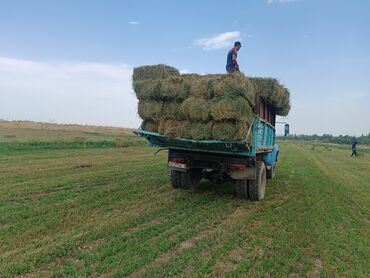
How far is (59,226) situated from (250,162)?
439cm

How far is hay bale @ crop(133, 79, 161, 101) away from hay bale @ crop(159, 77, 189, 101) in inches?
4.3

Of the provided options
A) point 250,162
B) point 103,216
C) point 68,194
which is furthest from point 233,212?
point 68,194

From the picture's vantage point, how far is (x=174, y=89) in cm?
778

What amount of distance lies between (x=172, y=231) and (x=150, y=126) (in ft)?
10.1

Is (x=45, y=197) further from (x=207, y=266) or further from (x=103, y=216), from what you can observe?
(x=207, y=266)

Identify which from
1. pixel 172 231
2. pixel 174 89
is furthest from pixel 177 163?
pixel 172 231

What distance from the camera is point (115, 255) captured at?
4.72 m

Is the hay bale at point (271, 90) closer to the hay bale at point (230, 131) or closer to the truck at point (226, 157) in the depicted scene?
the truck at point (226, 157)

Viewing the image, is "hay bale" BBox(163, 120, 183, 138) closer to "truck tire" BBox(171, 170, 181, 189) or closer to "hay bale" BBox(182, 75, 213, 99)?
"hay bale" BBox(182, 75, 213, 99)

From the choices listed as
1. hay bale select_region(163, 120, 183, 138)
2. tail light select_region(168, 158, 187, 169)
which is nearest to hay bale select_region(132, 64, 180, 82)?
hay bale select_region(163, 120, 183, 138)

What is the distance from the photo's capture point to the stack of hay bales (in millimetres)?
7152

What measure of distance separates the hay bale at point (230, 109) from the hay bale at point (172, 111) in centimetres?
88

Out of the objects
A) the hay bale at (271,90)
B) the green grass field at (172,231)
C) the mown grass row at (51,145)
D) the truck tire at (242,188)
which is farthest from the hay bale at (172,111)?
the mown grass row at (51,145)

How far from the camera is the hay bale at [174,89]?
7730 mm
